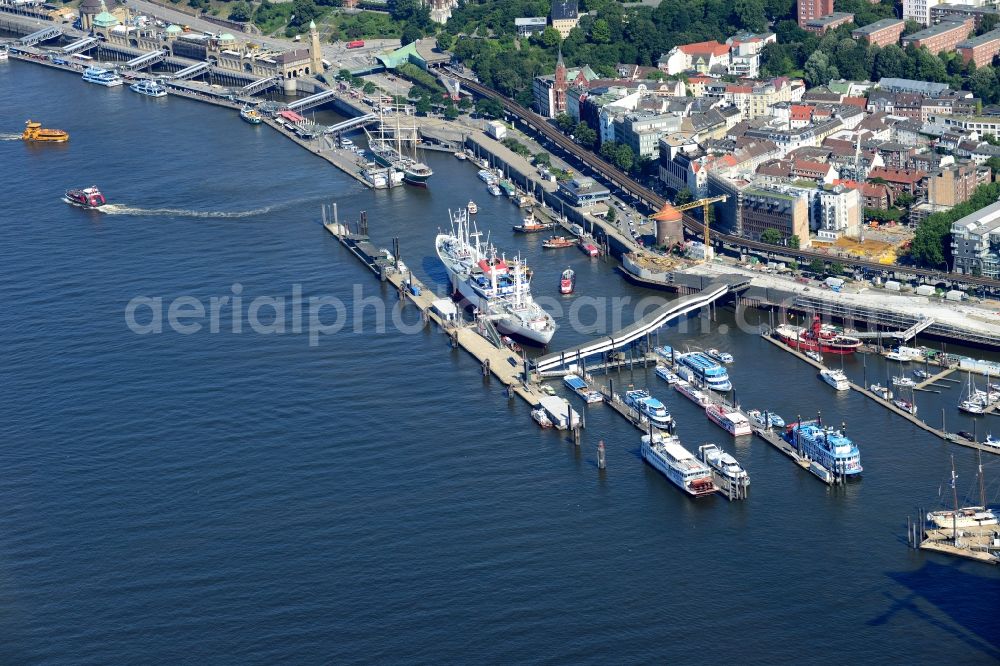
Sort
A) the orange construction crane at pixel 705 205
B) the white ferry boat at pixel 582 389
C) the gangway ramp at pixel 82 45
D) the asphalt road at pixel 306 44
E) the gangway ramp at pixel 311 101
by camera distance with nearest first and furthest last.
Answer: the white ferry boat at pixel 582 389 → the orange construction crane at pixel 705 205 → the gangway ramp at pixel 311 101 → the asphalt road at pixel 306 44 → the gangway ramp at pixel 82 45

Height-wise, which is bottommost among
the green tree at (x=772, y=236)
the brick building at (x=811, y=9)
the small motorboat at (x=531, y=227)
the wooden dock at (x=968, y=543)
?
the wooden dock at (x=968, y=543)

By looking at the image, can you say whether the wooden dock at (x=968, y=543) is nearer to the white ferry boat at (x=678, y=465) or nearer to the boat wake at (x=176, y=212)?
the white ferry boat at (x=678, y=465)

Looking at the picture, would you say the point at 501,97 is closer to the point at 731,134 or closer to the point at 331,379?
the point at 731,134

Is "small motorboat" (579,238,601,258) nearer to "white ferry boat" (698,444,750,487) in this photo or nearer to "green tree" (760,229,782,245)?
"green tree" (760,229,782,245)

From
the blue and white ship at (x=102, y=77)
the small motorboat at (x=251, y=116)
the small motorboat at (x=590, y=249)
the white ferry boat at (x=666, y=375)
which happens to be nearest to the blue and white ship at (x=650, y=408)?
the white ferry boat at (x=666, y=375)

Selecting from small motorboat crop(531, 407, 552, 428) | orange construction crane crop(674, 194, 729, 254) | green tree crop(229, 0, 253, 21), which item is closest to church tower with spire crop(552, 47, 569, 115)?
orange construction crane crop(674, 194, 729, 254)
